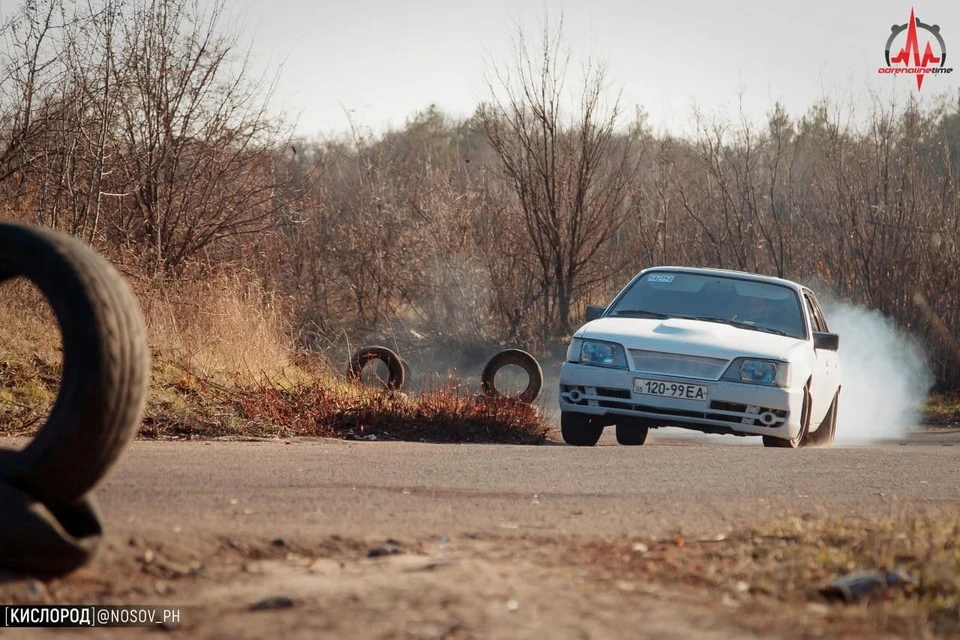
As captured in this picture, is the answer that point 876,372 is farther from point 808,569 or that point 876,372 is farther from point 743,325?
point 808,569

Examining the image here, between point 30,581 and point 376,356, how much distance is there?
10100 mm

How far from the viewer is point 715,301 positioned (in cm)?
1103

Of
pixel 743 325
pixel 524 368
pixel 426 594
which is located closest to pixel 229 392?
pixel 524 368

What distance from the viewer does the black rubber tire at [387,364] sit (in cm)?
1325

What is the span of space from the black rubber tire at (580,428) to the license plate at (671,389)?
707mm

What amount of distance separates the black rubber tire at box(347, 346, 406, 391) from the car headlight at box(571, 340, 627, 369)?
3391 mm

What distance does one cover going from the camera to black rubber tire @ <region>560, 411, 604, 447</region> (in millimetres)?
10188

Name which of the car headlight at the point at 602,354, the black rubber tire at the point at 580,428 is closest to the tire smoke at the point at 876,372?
the black rubber tire at the point at 580,428

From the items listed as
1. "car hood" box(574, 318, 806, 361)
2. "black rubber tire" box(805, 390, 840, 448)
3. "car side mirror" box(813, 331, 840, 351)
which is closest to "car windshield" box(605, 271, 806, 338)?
"car side mirror" box(813, 331, 840, 351)

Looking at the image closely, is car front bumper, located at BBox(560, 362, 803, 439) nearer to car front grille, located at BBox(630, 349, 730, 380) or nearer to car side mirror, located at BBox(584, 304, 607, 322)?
car front grille, located at BBox(630, 349, 730, 380)

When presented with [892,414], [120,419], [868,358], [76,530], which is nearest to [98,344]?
[120,419]

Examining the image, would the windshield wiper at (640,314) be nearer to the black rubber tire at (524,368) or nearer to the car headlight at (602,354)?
the car headlight at (602,354)

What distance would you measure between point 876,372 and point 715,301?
29.8 ft

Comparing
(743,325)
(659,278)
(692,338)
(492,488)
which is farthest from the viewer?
(659,278)
